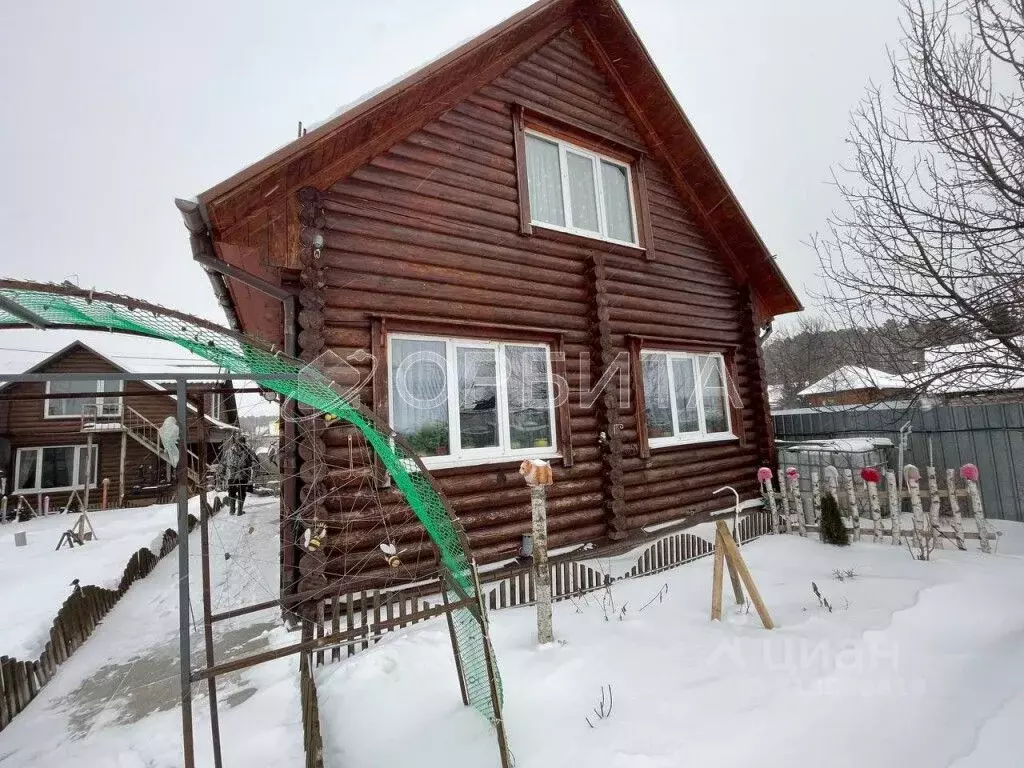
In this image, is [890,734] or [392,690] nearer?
[890,734]

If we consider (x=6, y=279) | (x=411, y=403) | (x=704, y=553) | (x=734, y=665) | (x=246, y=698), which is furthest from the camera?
(x=704, y=553)

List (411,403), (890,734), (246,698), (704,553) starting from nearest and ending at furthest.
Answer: (890,734) → (246,698) → (411,403) → (704,553)

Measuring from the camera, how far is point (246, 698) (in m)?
3.86

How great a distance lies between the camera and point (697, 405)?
848 cm

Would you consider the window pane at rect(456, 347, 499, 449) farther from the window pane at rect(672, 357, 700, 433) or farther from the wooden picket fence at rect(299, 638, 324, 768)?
the window pane at rect(672, 357, 700, 433)

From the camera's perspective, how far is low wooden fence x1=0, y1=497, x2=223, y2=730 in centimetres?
386

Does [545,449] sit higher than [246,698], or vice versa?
[545,449]

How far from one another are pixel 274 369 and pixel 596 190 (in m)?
6.50

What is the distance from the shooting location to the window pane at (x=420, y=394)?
5496mm

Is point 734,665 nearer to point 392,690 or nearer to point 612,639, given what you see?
point 612,639

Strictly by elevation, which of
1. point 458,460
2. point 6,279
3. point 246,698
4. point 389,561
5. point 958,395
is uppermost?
point 6,279

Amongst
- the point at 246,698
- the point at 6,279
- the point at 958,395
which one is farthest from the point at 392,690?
the point at 958,395

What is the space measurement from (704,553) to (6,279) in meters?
7.53

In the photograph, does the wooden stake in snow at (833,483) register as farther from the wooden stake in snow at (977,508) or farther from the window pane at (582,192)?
the window pane at (582,192)
